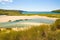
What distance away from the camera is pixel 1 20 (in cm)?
249

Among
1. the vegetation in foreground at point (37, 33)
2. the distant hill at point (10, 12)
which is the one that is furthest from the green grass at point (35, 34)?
the distant hill at point (10, 12)

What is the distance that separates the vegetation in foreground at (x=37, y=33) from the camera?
244 centimetres

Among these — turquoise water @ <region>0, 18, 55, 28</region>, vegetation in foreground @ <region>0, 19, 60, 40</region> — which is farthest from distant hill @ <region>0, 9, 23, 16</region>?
vegetation in foreground @ <region>0, 19, 60, 40</region>

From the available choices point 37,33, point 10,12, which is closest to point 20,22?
point 10,12

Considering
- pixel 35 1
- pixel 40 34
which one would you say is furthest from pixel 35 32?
pixel 35 1

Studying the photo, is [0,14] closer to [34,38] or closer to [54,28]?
[34,38]

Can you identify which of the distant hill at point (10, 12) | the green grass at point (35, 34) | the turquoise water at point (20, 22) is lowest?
the green grass at point (35, 34)

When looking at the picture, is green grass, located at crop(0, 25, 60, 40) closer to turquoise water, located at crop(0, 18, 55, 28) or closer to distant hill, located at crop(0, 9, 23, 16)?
turquoise water, located at crop(0, 18, 55, 28)

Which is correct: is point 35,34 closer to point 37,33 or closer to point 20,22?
point 37,33

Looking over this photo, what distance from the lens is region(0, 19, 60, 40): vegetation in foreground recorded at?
244 cm

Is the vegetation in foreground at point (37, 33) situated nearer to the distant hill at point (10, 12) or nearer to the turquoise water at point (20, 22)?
the turquoise water at point (20, 22)

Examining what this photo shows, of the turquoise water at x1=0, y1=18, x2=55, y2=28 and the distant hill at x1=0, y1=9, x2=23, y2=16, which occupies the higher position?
the distant hill at x1=0, y1=9, x2=23, y2=16

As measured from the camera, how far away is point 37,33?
2668 mm

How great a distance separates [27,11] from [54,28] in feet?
1.85
